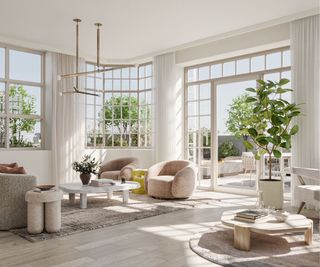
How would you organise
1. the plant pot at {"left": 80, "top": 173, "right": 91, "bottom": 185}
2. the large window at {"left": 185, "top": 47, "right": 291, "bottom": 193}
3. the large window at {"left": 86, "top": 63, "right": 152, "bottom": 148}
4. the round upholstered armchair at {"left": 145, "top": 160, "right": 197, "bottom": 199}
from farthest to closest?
the large window at {"left": 86, "top": 63, "right": 152, "bottom": 148} < the large window at {"left": 185, "top": 47, "right": 291, "bottom": 193} < the round upholstered armchair at {"left": 145, "top": 160, "right": 197, "bottom": 199} < the plant pot at {"left": 80, "top": 173, "right": 91, "bottom": 185}

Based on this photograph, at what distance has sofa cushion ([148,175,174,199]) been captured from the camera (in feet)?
20.6

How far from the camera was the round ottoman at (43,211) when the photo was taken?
13.0 ft

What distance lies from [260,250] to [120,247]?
55.1 inches

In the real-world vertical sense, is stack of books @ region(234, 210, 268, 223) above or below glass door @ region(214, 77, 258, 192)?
below

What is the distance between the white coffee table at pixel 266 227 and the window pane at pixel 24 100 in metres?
5.72

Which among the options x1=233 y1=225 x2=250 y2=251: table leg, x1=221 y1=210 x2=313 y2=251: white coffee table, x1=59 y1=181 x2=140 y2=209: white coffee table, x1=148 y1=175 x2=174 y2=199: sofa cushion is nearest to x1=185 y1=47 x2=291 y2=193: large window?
x1=148 y1=175 x2=174 y2=199: sofa cushion

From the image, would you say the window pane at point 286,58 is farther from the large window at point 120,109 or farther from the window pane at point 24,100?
the window pane at point 24,100

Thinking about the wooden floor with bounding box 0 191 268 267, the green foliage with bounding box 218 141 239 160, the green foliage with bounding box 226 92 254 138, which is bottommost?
the wooden floor with bounding box 0 191 268 267

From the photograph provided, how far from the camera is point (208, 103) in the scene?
781 centimetres

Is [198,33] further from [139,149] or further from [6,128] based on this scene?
[6,128]

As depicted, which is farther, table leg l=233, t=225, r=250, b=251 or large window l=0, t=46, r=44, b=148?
large window l=0, t=46, r=44, b=148

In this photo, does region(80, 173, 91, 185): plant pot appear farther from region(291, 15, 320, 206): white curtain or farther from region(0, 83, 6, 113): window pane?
region(291, 15, 320, 206): white curtain

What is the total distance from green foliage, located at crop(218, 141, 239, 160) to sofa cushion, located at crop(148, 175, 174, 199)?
1.60 m

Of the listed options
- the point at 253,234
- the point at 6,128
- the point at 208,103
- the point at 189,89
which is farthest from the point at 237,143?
the point at 6,128
